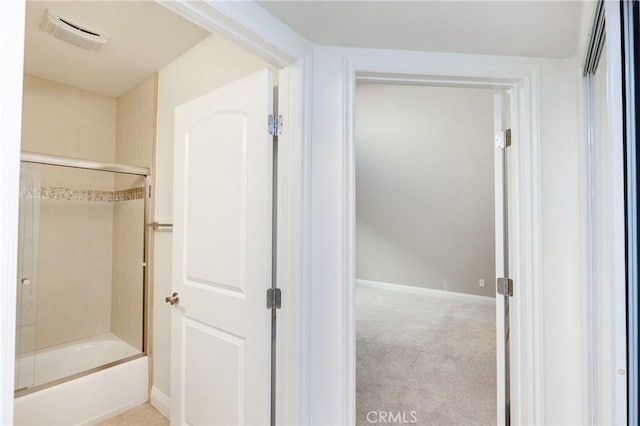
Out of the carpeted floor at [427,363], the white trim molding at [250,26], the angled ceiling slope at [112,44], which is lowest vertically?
the carpeted floor at [427,363]

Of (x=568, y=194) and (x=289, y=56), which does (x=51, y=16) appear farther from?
(x=568, y=194)

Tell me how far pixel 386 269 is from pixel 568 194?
4.56m

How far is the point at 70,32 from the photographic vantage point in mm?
1826

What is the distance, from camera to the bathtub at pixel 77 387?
6.14ft

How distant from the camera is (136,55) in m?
2.13

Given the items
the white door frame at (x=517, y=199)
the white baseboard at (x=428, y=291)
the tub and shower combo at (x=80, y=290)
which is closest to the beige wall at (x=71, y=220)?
the tub and shower combo at (x=80, y=290)

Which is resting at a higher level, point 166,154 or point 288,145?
point 166,154

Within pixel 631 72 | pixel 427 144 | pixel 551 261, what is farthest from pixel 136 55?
pixel 427 144

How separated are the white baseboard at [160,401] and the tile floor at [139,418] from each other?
0.02 metres

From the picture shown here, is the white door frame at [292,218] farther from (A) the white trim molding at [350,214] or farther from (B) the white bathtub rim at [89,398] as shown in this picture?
(B) the white bathtub rim at [89,398]

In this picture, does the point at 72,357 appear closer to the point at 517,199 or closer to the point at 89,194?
the point at 89,194

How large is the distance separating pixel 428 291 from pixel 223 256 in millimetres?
4523

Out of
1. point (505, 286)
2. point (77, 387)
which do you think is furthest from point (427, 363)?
point (77, 387)

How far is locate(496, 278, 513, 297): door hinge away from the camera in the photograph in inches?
60.6
